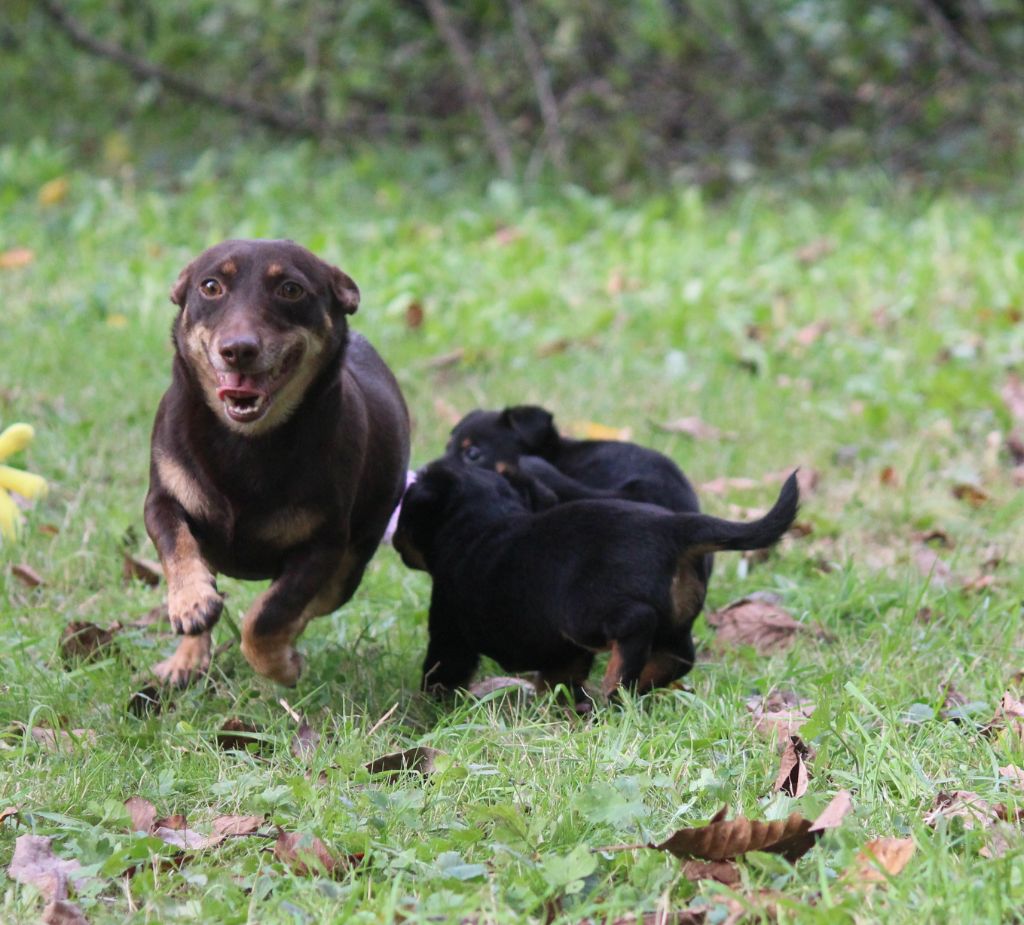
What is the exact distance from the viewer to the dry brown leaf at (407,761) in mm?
3459

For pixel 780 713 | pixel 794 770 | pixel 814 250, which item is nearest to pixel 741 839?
pixel 794 770

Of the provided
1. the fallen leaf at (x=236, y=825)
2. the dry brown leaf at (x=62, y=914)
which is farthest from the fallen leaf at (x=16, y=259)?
the dry brown leaf at (x=62, y=914)

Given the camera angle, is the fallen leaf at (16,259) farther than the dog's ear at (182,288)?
Yes

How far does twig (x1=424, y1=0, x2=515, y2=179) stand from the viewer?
35.6 ft

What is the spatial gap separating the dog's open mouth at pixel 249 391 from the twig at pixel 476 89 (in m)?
7.27

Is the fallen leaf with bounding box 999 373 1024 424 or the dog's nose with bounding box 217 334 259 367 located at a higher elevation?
the dog's nose with bounding box 217 334 259 367

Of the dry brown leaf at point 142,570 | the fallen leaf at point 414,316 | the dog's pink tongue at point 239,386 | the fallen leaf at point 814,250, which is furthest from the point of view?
the fallen leaf at point 814,250

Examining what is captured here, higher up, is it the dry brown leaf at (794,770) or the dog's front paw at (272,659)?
the dog's front paw at (272,659)

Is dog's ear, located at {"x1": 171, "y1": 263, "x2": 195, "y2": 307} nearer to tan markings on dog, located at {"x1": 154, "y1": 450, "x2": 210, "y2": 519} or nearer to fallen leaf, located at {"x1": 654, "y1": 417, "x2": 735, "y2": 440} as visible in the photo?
tan markings on dog, located at {"x1": 154, "y1": 450, "x2": 210, "y2": 519}

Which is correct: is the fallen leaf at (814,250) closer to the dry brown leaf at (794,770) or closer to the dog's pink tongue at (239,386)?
the dog's pink tongue at (239,386)

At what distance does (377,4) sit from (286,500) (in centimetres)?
803

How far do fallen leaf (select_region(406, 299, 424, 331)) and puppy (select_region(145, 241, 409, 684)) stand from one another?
145 inches

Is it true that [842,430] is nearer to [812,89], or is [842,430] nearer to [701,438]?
[701,438]

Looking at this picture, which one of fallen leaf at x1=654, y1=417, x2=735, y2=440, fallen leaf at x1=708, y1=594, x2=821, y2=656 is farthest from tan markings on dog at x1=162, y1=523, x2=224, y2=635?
fallen leaf at x1=654, y1=417, x2=735, y2=440
